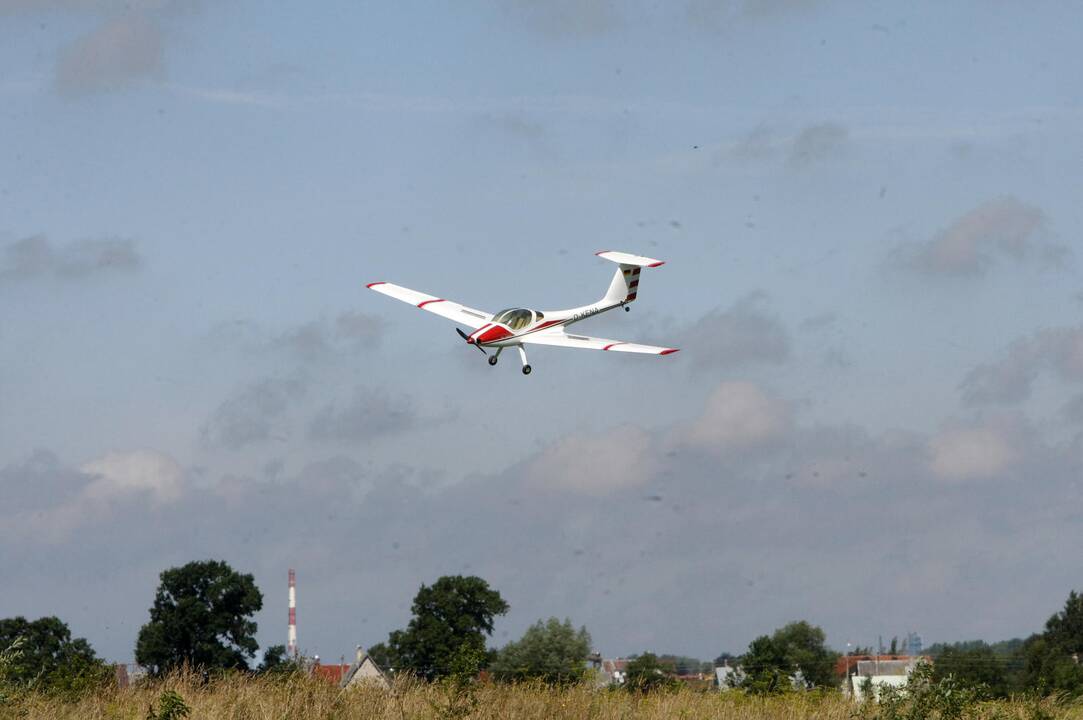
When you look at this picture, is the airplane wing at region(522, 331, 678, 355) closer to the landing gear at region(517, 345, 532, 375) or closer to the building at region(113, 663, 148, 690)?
the landing gear at region(517, 345, 532, 375)

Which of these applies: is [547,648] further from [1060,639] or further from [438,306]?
[1060,639]

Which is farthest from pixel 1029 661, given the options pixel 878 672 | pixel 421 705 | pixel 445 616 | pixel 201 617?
pixel 421 705

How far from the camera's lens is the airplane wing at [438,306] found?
48156 mm

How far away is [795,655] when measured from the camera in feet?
396

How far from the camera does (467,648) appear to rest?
85.5ft

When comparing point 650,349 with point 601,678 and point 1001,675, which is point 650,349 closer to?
point 601,678

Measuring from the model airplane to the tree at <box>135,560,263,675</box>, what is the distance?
210ft

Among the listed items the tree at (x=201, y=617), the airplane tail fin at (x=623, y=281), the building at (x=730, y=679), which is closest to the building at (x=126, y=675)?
the building at (x=730, y=679)

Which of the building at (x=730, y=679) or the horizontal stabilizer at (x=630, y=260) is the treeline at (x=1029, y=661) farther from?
the horizontal stabilizer at (x=630, y=260)

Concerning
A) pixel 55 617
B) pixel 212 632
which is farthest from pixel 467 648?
pixel 55 617

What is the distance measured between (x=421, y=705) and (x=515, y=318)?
72.1 feet

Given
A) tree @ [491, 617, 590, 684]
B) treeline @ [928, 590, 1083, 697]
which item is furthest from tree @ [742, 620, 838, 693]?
tree @ [491, 617, 590, 684]

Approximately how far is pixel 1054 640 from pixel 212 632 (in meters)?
93.4

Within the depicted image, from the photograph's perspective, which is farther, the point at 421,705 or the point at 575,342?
the point at 575,342
